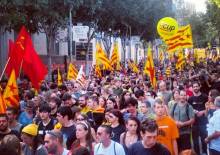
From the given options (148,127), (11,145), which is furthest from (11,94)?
(11,145)

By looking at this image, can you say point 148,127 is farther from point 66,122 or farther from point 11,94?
point 11,94

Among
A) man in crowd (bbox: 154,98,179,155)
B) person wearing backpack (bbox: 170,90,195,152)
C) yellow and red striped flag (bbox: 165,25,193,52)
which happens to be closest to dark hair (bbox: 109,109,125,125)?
man in crowd (bbox: 154,98,179,155)

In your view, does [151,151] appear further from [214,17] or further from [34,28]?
[214,17]

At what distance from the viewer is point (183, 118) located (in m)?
10.5

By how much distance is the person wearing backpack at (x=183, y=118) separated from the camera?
34.4ft

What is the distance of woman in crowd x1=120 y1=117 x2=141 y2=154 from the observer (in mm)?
7484

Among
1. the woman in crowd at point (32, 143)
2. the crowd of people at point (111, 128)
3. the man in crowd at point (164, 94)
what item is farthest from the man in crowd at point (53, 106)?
the man in crowd at point (164, 94)

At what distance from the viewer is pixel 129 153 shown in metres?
6.57

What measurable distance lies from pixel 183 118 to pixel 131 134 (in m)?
3.15

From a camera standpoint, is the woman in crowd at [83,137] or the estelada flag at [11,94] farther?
the estelada flag at [11,94]

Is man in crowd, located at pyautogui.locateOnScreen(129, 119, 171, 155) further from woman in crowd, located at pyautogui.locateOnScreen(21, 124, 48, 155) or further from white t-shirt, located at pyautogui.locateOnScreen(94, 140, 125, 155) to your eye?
woman in crowd, located at pyautogui.locateOnScreen(21, 124, 48, 155)

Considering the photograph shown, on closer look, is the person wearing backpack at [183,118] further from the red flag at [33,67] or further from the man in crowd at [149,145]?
the man in crowd at [149,145]

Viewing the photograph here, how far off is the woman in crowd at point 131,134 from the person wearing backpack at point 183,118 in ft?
9.82

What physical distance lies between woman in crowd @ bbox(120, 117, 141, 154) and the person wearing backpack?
299 centimetres
